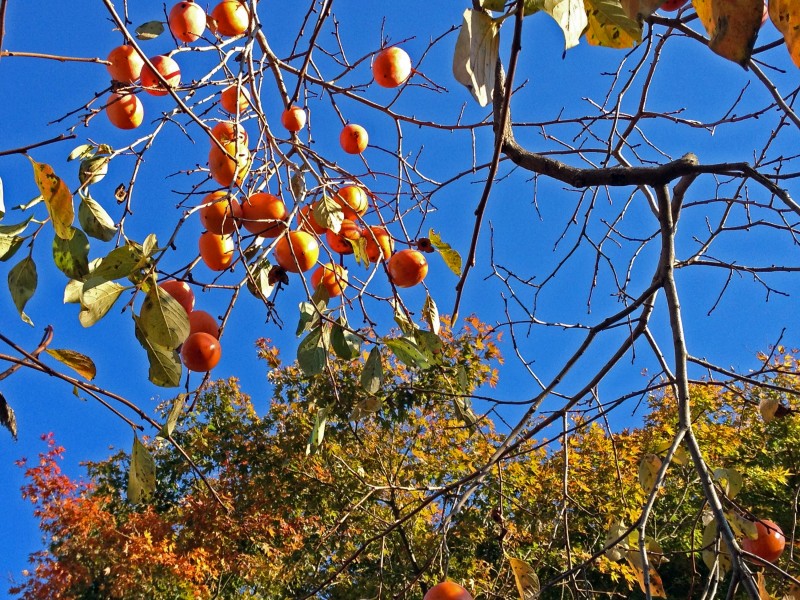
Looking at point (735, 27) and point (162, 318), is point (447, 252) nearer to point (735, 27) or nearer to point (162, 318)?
point (162, 318)

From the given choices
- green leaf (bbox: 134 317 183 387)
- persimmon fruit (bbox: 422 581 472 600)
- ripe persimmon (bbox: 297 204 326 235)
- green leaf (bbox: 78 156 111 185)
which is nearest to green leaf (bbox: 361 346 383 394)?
ripe persimmon (bbox: 297 204 326 235)

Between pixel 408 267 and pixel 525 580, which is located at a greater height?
pixel 408 267

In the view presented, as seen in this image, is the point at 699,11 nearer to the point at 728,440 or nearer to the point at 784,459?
the point at 728,440

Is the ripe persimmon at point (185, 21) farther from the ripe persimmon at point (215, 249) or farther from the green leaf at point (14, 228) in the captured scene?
the green leaf at point (14, 228)

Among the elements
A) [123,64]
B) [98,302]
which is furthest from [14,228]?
[123,64]

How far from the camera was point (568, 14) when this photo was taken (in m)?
0.58

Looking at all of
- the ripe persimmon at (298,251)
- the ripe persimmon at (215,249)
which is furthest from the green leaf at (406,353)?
the ripe persimmon at (215,249)

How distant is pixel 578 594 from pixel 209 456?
6.43 metres

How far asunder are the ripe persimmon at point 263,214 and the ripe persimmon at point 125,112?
0.43m

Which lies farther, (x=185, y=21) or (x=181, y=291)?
(x=185, y=21)

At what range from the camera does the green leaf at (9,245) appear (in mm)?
935

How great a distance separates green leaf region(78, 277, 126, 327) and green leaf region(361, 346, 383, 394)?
0.54 m

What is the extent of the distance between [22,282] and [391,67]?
1.00 m

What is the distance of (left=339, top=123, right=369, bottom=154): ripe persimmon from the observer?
1648 mm
